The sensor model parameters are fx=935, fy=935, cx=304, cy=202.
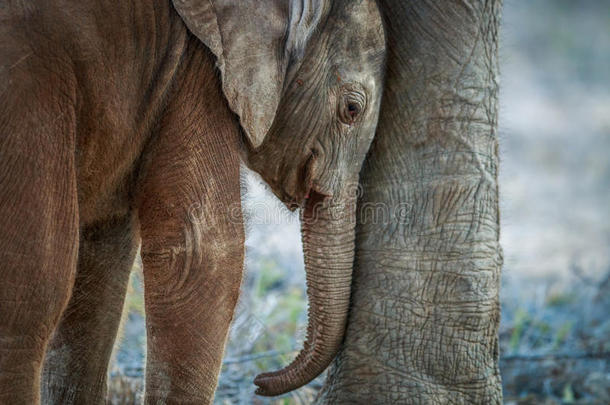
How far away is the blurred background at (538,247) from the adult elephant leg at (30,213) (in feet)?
2.40

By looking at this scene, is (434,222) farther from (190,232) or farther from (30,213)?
(30,213)

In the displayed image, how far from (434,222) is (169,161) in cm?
97

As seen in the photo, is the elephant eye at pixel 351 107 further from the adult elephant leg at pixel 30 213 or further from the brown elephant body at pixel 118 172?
the adult elephant leg at pixel 30 213

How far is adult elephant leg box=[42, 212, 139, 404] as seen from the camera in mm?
3580

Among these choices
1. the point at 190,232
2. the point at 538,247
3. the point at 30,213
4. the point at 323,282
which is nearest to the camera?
the point at 30,213

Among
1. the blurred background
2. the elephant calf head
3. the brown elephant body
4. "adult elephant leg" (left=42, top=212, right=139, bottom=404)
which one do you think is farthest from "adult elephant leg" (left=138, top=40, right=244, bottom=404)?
"adult elephant leg" (left=42, top=212, right=139, bottom=404)

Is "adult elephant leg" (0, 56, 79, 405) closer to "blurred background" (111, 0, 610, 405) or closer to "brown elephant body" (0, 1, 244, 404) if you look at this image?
"brown elephant body" (0, 1, 244, 404)

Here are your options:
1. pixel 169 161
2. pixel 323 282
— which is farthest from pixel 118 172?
pixel 323 282

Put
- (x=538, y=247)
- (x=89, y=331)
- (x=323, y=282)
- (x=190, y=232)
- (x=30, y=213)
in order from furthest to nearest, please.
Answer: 1. (x=538, y=247)
2. (x=89, y=331)
3. (x=323, y=282)
4. (x=190, y=232)
5. (x=30, y=213)

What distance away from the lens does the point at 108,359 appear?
371 centimetres

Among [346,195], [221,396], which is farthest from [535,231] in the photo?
[346,195]

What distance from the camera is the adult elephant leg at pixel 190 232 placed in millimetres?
2996

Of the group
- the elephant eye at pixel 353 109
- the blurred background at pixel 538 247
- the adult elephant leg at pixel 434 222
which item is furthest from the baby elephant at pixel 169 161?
the blurred background at pixel 538 247

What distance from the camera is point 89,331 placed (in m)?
3.63
